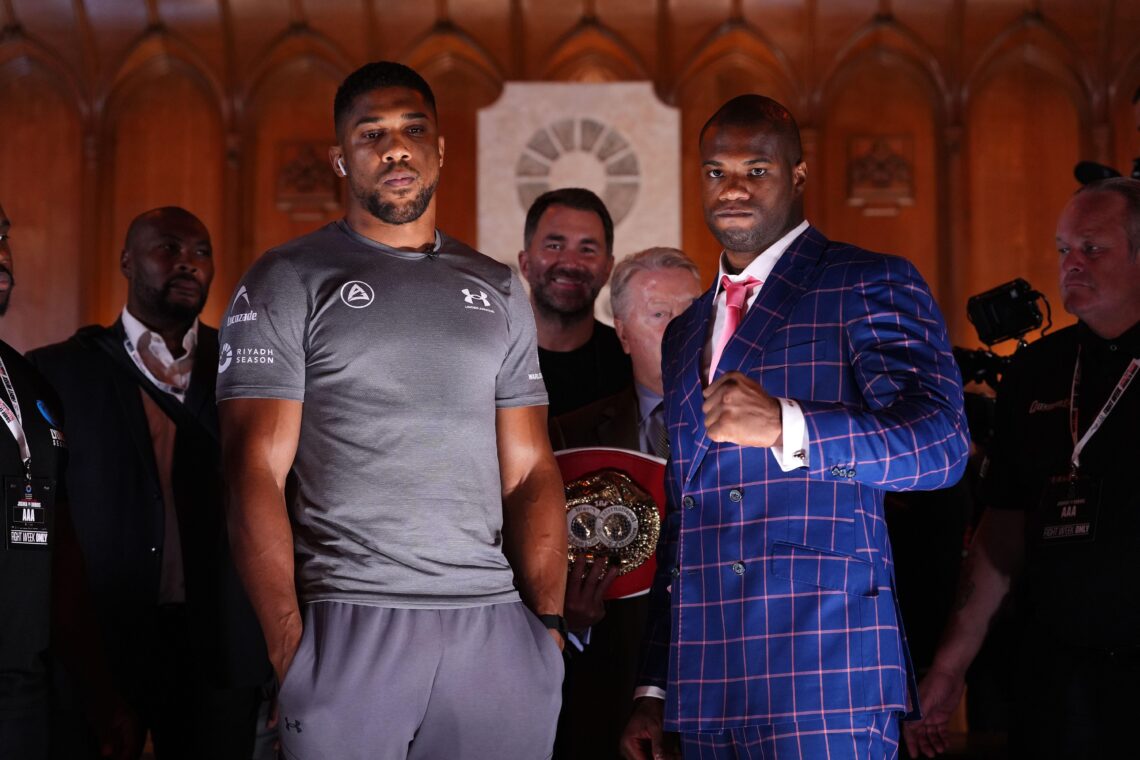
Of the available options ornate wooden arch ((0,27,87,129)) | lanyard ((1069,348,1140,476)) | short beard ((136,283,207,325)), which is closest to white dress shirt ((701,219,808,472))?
lanyard ((1069,348,1140,476))

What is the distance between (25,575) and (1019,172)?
20.1 ft

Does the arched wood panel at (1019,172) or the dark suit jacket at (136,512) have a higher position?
the arched wood panel at (1019,172)

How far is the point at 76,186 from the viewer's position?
7512mm

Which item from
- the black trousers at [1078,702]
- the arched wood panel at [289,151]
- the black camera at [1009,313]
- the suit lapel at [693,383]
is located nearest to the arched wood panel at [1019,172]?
the black camera at [1009,313]

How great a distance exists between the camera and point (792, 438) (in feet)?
6.45

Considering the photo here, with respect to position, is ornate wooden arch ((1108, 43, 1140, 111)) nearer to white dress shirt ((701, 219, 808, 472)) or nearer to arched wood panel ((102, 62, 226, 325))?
arched wood panel ((102, 62, 226, 325))

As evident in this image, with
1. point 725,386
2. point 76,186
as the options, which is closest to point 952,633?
point 725,386

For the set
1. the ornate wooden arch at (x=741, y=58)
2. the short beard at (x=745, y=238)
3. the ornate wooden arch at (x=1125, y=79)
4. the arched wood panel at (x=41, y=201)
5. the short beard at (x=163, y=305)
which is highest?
the ornate wooden arch at (x=741, y=58)

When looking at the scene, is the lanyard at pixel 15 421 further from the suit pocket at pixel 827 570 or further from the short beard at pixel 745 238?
the suit pocket at pixel 827 570

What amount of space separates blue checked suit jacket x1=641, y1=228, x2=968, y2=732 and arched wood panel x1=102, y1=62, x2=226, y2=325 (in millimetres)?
5737

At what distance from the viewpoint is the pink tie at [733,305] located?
235cm

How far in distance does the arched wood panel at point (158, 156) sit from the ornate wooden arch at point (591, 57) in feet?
6.40

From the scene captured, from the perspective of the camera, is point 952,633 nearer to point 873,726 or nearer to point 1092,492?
point 1092,492

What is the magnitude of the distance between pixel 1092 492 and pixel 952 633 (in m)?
0.44
